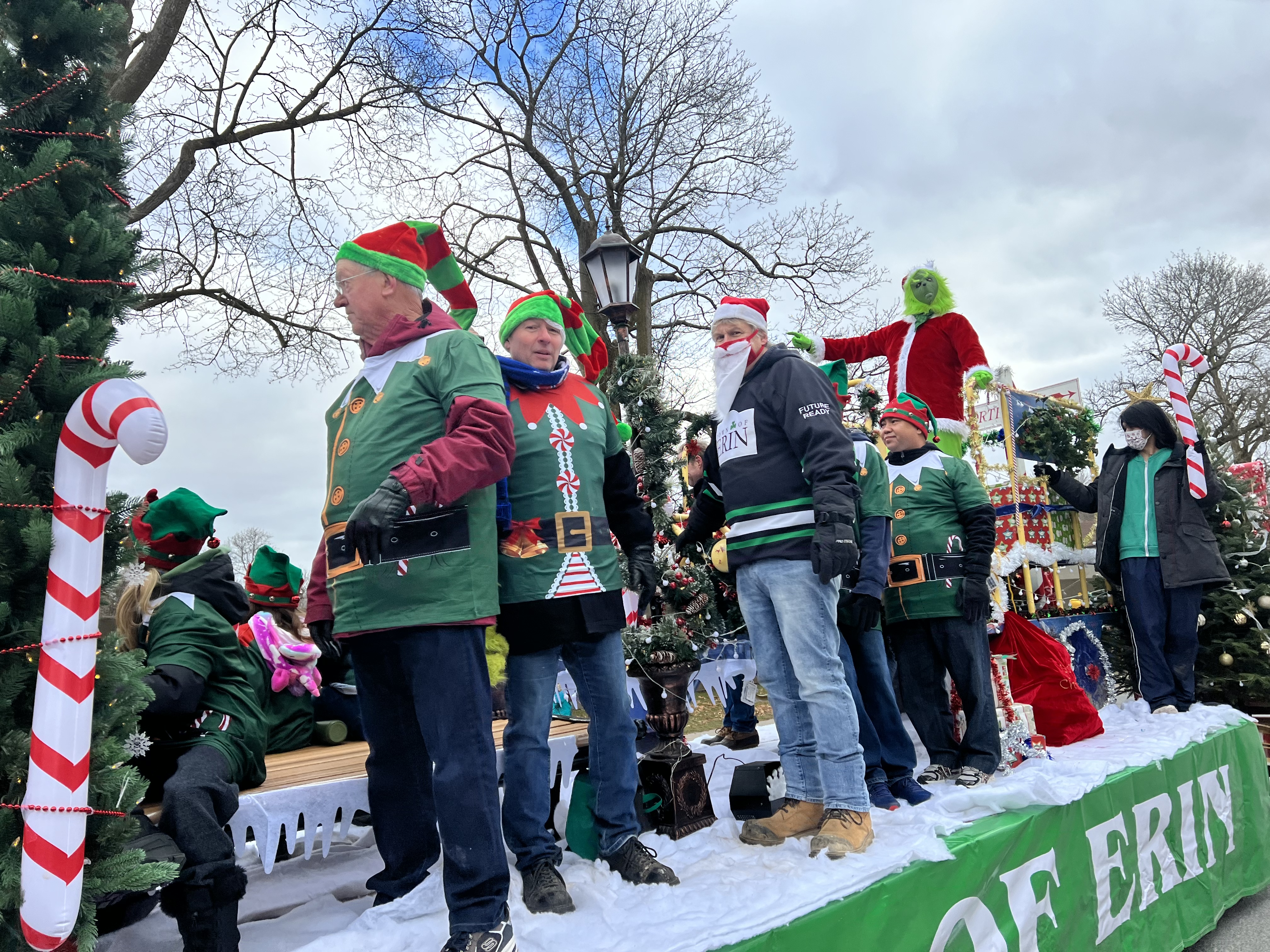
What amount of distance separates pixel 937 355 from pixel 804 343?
2.99 feet

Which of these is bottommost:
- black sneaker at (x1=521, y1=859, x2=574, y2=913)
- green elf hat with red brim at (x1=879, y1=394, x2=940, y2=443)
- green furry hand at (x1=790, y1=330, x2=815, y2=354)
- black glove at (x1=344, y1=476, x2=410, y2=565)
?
black sneaker at (x1=521, y1=859, x2=574, y2=913)

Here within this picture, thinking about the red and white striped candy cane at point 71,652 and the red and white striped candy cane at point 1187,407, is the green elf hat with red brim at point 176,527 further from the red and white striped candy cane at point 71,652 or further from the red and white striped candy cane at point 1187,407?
the red and white striped candy cane at point 1187,407

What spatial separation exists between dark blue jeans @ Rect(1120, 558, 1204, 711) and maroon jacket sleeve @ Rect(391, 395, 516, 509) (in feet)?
17.1

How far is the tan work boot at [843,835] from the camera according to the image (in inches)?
107

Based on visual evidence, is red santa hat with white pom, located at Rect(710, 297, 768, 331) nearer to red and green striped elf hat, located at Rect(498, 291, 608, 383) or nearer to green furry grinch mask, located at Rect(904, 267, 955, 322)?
red and green striped elf hat, located at Rect(498, 291, 608, 383)

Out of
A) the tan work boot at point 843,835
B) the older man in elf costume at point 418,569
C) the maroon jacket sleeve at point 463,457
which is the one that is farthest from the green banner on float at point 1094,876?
the maroon jacket sleeve at point 463,457

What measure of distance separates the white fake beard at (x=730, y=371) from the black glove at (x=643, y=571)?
64cm

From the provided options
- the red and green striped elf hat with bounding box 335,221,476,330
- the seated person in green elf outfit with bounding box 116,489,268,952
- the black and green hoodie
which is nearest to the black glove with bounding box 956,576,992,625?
the black and green hoodie

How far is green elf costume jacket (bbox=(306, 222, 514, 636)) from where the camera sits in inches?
82.8

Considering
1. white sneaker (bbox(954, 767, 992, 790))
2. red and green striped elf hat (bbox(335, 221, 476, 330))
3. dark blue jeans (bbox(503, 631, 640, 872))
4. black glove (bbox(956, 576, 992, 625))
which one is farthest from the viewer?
black glove (bbox(956, 576, 992, 625))

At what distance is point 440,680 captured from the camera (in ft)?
7.05

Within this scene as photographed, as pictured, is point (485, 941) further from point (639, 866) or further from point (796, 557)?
point (796, 557)

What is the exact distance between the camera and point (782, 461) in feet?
10.1

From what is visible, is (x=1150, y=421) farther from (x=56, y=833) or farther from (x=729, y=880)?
(x=56, y=833)
